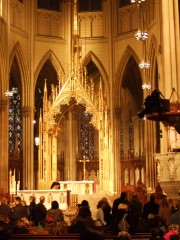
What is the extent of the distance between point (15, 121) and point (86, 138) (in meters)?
5.04

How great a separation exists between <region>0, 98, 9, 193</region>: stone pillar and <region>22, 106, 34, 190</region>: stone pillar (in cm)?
229

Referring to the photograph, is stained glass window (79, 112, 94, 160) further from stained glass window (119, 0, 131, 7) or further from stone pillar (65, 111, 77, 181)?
stained glass window (119, 0, 131, 7)

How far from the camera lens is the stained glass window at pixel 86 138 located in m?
38.9

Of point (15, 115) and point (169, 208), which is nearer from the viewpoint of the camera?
point (169, 208)

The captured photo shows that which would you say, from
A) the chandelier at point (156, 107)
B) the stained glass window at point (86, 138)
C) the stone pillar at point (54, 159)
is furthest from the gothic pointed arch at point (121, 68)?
the chandelier at point (156, 107)

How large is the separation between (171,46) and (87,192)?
7958 mm

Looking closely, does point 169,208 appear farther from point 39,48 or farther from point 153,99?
point 39,48

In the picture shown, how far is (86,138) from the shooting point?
39.5 m

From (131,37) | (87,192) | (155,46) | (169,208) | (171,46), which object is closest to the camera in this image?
(169,208)

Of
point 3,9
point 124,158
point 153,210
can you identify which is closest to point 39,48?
point 3,9

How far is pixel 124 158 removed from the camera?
123 feet

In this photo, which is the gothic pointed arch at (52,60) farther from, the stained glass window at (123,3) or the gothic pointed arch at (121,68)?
the stained glass window at (123,3)

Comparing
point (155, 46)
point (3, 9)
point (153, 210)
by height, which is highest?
point (3, 9)

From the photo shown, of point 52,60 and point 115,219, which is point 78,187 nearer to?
point 52,60
